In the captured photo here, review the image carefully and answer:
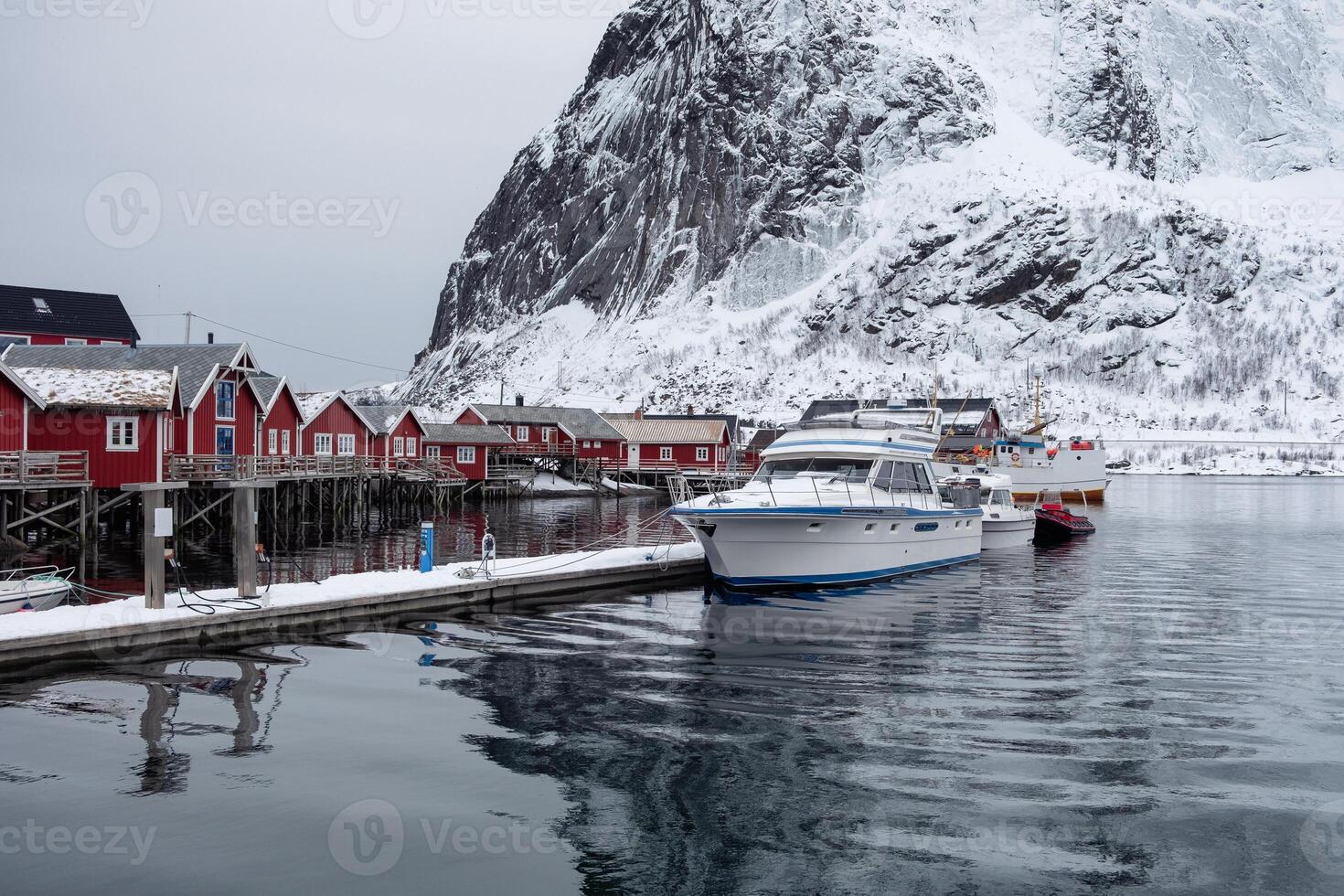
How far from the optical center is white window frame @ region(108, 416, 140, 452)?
3347 cm

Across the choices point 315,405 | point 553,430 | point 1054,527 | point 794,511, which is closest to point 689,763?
point 794,511

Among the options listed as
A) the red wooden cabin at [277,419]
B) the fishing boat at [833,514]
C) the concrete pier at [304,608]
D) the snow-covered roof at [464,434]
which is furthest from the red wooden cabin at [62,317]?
the fishing boat at [833,514]

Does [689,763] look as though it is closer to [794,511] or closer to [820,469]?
[794,511]

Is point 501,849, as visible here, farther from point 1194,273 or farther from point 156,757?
point 1194,273

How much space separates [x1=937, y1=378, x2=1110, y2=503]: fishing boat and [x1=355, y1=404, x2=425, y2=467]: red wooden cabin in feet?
115

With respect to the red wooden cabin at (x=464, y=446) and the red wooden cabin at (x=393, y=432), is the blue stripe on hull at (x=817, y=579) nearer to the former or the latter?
the red wooden cabin at (x=393, y=432)

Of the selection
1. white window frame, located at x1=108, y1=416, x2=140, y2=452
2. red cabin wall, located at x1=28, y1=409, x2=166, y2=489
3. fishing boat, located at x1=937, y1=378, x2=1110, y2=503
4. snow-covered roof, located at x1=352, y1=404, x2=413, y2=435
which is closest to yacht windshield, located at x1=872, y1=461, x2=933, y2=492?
red cabin wall, located at x1=28, y1=409, x2=166, y2=489

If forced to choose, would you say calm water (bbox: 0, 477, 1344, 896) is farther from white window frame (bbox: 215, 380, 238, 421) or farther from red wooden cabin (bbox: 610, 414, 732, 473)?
red wooden cabin (bbox: 610, 414, 732, 473)

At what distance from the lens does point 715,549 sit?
27906mm

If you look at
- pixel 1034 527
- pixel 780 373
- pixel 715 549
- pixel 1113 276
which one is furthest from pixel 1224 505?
pixel 1113 276

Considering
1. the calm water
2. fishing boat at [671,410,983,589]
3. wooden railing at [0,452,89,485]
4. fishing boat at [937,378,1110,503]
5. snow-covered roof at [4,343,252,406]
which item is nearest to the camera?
the calm water

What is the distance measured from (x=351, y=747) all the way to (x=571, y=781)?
342 cm

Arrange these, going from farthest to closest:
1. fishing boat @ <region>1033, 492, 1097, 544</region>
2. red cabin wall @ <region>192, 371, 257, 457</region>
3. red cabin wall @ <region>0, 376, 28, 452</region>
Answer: fishing boat @ <region>1033, 492, 1097, 544</region>, red cabin wall @ <region>192, 371, 257, 457</region>, red cabin wall @ <region>0, 376, 28, 452</region>

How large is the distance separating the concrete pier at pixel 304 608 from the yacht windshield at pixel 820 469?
14.0 ft
